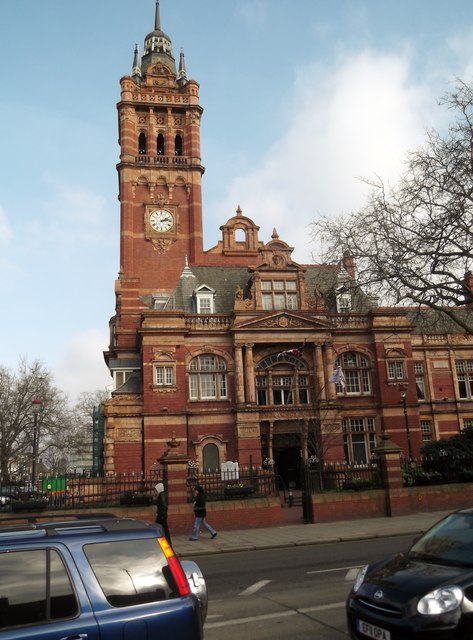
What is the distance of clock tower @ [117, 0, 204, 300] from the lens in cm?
4859

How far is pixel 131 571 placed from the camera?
4590mm

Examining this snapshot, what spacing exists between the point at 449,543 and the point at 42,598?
4.84 meters

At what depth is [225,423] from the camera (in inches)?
1447

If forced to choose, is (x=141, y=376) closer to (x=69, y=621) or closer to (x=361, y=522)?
(x=361, y=522)

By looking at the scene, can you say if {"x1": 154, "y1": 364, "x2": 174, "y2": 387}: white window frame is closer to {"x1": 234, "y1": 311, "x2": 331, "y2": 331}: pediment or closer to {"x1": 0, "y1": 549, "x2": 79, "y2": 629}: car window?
{"x1": 234, "y1": 311, "x2": 331, "y2": 331}: pediment

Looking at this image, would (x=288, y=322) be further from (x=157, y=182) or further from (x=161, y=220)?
(x=157, y=182)

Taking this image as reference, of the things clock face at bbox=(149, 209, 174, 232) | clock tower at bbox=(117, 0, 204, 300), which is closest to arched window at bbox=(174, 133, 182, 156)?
clock tower at bbox=(117, 0, 204, 300)

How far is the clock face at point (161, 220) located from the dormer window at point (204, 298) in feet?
40.5

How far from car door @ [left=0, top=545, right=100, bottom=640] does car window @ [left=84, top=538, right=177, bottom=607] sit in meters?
0.19

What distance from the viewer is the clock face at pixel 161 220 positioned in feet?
163

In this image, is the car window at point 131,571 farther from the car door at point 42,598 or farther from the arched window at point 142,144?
the arched window at point 142,144

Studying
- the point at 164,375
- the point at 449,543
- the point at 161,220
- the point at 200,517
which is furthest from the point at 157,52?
the point at 449,543

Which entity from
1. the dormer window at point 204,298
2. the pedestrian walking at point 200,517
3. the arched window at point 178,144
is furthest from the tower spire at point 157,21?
the pedestrian walking at point 200,517

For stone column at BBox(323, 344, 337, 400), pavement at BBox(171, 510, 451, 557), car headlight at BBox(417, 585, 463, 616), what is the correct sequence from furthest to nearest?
stone column at BBox(323, 344, 337, 400) → pavement at BBox(171, 510, 451, 557) → car headlight at BBox(417, 585, 463, 616)
